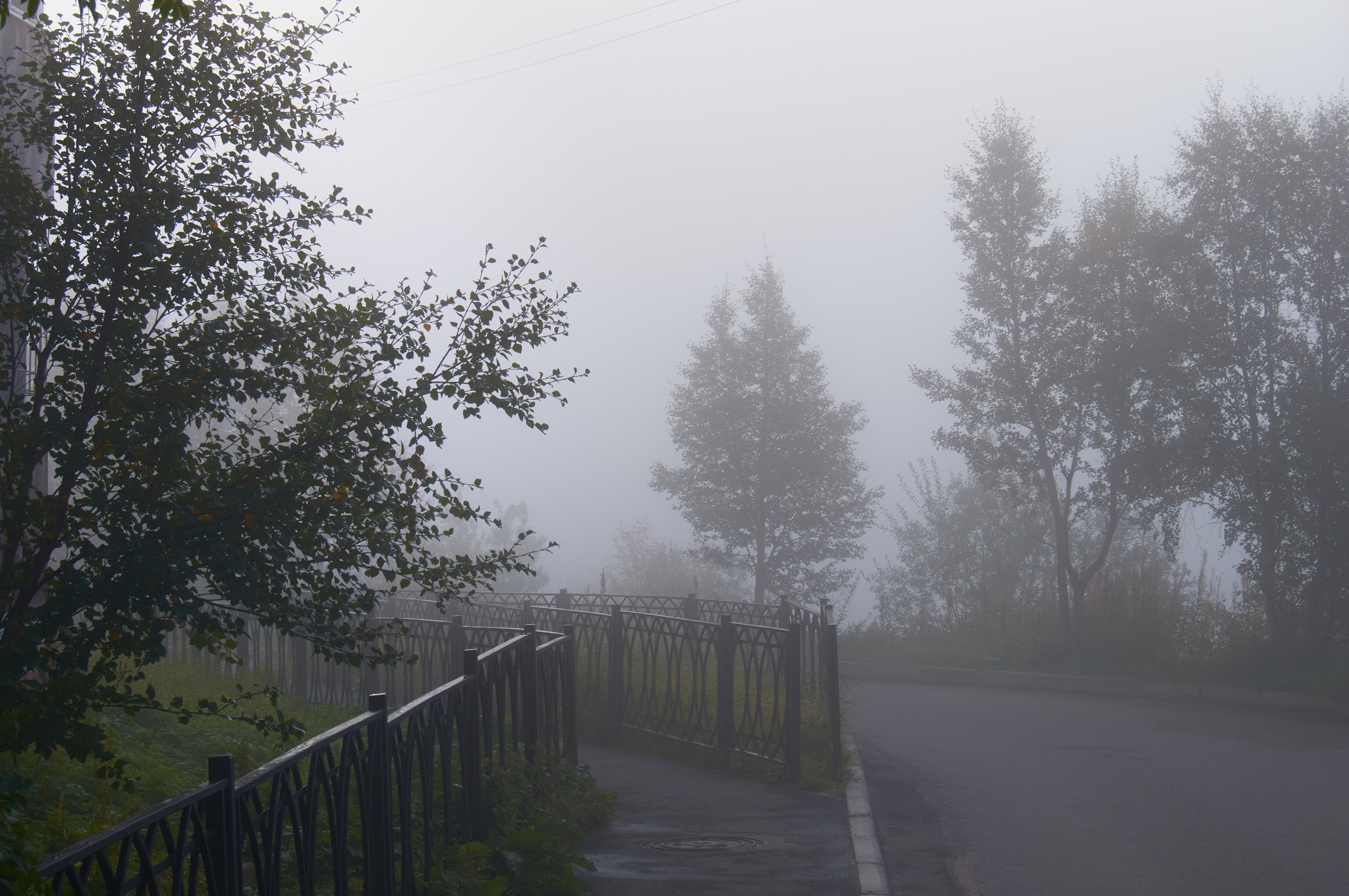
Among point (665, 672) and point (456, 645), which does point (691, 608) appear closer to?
point (665, 672)

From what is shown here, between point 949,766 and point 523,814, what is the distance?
5524mm

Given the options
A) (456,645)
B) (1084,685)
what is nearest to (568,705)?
(456,645)

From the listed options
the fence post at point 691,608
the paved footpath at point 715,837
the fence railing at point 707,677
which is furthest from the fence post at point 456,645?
the fence post at point 691,608

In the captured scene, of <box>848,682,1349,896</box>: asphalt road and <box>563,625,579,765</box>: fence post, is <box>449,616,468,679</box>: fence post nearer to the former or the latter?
<box>563,625,579,765</box>: fence post

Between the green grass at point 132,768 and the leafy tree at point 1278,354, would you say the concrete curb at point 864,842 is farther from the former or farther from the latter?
the leafy tree at point 1278,354

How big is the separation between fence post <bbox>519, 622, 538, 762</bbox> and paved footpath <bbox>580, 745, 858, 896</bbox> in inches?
32.0

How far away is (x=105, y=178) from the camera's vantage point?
4.17 m

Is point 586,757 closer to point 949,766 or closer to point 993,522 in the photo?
point 949,766

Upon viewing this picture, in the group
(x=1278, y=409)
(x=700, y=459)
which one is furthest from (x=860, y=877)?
(x=700, y=459)

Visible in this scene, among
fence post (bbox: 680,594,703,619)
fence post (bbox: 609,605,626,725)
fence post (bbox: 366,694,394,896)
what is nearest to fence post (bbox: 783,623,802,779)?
fence post (bbox: 609,605,626,725)

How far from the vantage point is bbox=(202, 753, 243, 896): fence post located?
9.26 ft

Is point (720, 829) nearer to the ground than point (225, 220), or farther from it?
nearer to the ground

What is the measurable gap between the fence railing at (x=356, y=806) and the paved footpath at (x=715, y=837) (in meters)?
0.83

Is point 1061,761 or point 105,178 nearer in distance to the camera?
point 105,178
